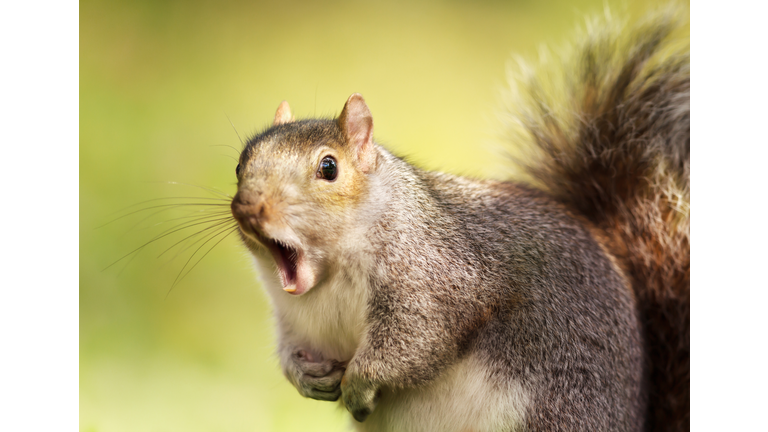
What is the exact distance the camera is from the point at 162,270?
2057 millimetres

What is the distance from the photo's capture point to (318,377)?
44.8 inches

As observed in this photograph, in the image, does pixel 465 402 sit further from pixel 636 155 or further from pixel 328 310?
pixel 636 155

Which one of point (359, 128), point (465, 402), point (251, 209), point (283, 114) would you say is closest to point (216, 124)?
point (283, 114)

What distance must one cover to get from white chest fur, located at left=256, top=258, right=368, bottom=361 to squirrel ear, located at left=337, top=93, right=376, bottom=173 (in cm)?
21

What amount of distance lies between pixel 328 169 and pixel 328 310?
0.26 meters

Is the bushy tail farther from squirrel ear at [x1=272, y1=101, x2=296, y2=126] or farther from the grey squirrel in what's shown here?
squirrel ear at [x1=272, y1=101, x2=296, y2=126]

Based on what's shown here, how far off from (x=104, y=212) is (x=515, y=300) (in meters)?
1.39

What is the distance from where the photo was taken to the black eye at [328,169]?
3.31ft

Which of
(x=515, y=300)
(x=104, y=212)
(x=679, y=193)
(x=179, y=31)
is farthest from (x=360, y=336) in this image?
(x=179, y=31)

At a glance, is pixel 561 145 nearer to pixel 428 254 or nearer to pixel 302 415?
pixel 428 254

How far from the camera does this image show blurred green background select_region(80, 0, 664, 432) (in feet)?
5.57

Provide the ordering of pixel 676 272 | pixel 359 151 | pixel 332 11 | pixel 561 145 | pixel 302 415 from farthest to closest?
1. pixel 332 11
2. pixel 302 415
3. pixel 561 145
4. pixel 676 272
5. pixel 359 151

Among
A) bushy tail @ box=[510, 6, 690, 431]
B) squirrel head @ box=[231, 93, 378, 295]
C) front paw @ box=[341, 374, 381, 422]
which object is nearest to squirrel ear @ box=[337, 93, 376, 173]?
squirrel head @ box=[231, 93, 378, 295]
